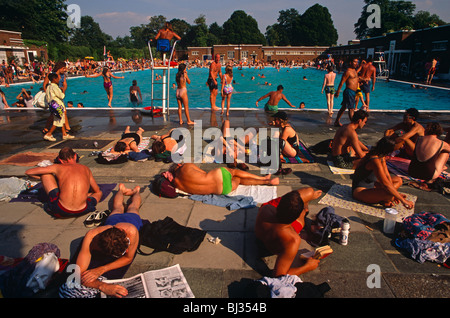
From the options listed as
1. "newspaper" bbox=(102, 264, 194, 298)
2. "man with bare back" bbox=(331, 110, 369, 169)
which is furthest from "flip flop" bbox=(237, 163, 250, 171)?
"newspaper" bbox=(102, 264, 194, 298)

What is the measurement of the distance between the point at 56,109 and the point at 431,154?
927cm

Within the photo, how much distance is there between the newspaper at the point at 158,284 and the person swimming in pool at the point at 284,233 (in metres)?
0.99

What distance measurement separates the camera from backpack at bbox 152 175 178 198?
16.2 feet

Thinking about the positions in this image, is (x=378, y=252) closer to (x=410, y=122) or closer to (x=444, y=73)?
(x=410, y=122)

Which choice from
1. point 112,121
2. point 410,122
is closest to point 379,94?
point 410,122

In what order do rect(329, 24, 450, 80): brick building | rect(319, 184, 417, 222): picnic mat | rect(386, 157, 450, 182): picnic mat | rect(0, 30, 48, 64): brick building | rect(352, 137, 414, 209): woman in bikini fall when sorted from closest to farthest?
rect(352, 137, 414, 209): woman in bikini < rect(319, 184, 417, 222): picnic mat < rect(386, 157, 450, 182): picnic mat < rect(329, 24, 450, 80): brick building < rect(0, 30, 48, 64): brick building

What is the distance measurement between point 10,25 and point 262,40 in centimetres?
7083

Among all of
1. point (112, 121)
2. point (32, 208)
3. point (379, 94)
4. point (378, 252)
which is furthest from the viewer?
point (379, 94)

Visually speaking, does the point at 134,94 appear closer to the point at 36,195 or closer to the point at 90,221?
the point at 36,195

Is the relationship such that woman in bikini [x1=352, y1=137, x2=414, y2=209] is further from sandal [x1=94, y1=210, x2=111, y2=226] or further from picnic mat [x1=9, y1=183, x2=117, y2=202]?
picnic mat [x1=9, y1=183, x2=117, y2=202]

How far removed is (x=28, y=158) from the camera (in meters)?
6.89

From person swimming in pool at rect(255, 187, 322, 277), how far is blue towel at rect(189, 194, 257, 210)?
1.17 metres

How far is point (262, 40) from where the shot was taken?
94.8m

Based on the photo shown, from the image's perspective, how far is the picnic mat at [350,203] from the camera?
4.38 m
